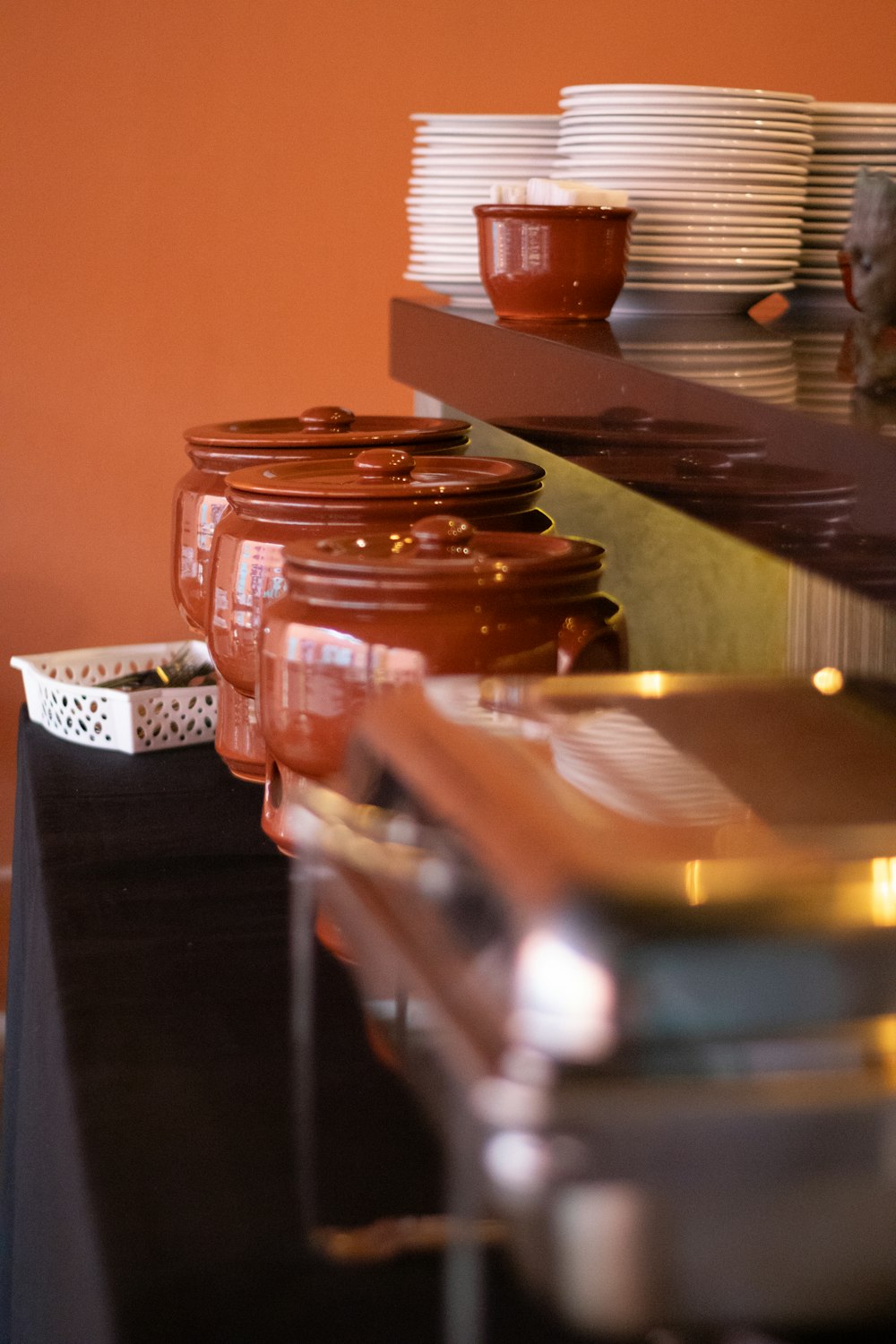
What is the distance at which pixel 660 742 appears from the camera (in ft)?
1.16

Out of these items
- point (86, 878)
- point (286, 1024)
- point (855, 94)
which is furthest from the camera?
point (855, 94)

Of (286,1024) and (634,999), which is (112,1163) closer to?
(286,1024)

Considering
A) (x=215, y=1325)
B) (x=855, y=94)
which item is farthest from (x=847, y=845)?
(x=855, y=94)

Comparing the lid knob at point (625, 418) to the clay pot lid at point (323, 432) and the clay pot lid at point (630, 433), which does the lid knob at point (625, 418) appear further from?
the clay pot lid at point (323, 432)

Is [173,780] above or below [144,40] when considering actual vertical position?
below

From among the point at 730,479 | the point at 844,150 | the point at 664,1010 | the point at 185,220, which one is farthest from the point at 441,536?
the point at 185,220

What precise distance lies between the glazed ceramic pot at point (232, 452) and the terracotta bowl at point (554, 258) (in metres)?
0.15

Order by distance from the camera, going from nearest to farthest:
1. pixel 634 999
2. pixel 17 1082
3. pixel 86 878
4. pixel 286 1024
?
pixel 634 999 → pixel 286 1024 → pixel 86 878 → pixel 17 1082

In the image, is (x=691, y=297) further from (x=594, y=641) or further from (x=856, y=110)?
(x=594, y=641)

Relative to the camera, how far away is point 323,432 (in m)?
0.92

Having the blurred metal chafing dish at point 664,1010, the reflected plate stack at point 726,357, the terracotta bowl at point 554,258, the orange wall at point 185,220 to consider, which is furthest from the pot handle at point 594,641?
the orange wall at point 185,220

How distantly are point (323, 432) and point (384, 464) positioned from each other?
181mm

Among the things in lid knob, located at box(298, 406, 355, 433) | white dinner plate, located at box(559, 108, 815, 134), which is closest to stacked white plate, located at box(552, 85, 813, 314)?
white dinner plate, located at box(559, 108, 815, 134)

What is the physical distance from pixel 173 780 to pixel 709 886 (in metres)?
0.79
